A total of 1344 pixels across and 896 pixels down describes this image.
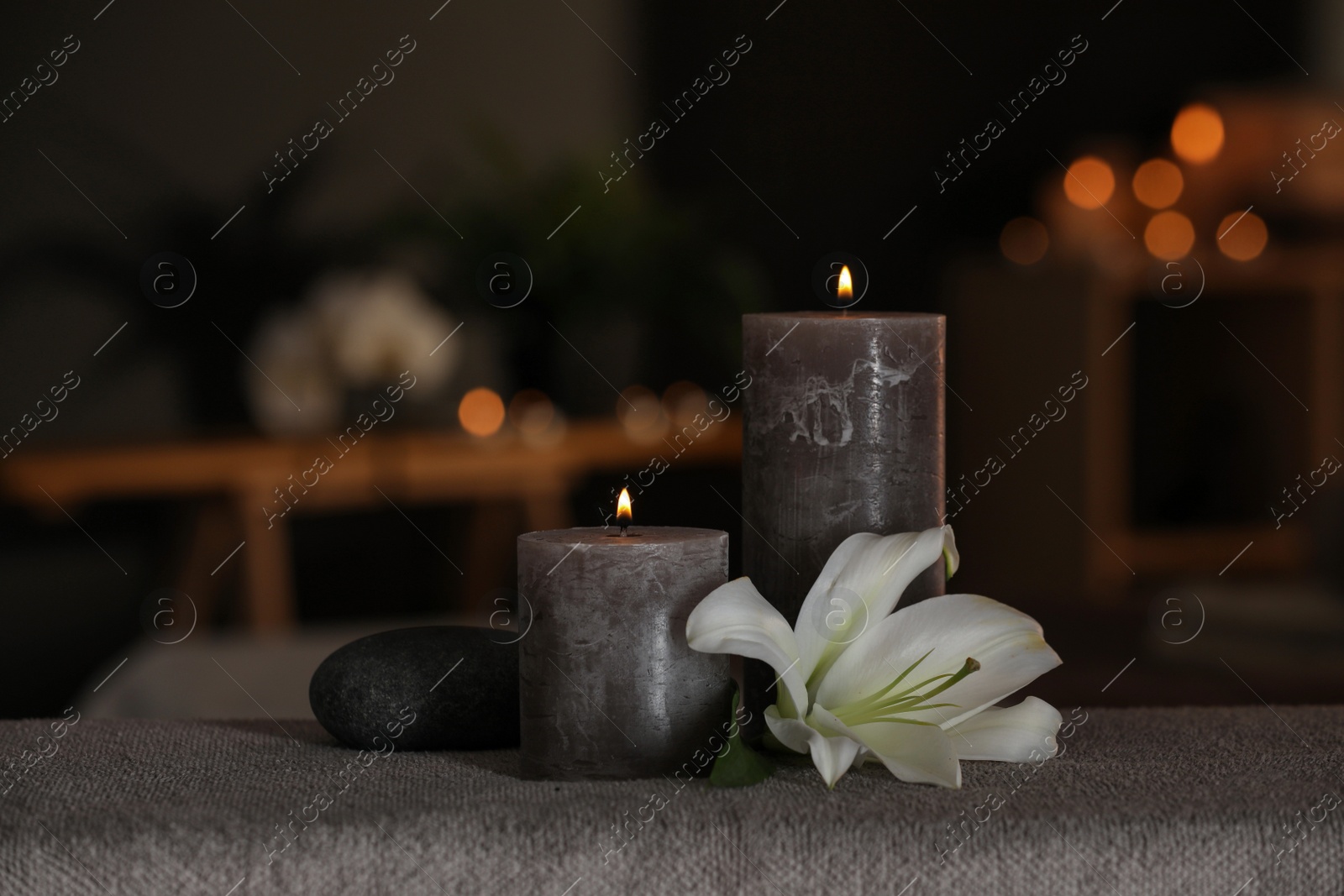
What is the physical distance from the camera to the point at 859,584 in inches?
20.7

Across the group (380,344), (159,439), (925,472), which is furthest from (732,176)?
(925,472)

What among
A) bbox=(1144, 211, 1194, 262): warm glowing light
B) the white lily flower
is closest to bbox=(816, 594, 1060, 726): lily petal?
the white lily flower

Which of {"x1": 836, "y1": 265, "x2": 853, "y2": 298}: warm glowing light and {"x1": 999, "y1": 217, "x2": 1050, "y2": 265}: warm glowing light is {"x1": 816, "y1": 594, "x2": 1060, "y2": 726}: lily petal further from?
{"x1": 999, "y1": 217, "x2": 1050, "y2": 265}: warm glowing light

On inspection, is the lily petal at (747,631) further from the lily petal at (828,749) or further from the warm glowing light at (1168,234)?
the warm glowing light at (1168,234)

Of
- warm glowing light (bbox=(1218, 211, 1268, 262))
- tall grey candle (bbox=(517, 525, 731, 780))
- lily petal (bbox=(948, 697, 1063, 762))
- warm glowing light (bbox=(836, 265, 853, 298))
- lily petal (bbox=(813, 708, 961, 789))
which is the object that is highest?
warm glowing light (bbox=(836, 265, 853, 298))

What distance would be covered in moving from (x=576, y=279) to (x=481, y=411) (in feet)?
0.98

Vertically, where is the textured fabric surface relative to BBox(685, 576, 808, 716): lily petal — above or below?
below

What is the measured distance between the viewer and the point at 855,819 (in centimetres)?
45

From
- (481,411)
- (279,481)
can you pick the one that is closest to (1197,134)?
(481,411)

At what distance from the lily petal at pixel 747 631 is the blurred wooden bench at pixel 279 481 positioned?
5.77 ft

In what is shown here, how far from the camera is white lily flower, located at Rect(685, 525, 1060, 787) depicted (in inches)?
20.3

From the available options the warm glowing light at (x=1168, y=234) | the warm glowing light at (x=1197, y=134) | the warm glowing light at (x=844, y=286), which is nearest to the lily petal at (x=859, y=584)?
the warm glowing light at (x=844, y=286)

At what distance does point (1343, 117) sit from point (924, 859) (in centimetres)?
257

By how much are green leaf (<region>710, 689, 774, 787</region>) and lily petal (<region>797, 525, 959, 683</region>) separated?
0.04 m
